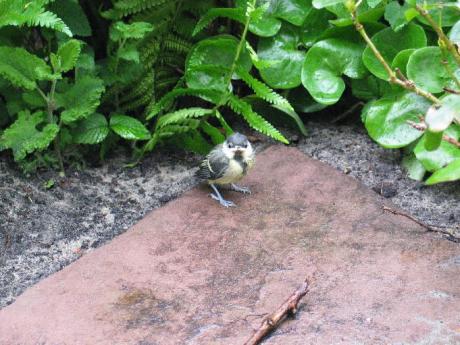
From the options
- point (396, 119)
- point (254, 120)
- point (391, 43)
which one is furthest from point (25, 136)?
point (391, 43)

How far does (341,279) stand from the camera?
336cm

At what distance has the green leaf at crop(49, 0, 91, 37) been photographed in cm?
421

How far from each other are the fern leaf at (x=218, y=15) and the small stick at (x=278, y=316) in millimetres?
1806

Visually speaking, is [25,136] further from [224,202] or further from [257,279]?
[257,279]

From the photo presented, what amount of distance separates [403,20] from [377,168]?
2.95 ft

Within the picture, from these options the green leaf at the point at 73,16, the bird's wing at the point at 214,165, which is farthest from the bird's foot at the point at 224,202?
the green leaf at the point at 73,16

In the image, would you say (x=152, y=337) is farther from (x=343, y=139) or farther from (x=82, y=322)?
(x=343, y=139)

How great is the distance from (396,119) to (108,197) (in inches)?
68.8

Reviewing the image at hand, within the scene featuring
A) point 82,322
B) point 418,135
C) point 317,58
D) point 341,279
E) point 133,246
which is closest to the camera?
point 82,322

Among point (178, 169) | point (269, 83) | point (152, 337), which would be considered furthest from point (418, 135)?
point (152, 337)

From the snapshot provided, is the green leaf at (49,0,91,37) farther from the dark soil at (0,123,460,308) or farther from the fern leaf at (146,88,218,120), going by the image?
the dark soil at (0,123,460,308)

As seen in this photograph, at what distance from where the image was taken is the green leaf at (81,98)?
407 centimetres

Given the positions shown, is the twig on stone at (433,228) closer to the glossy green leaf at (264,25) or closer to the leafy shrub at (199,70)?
the leafy shrub at (199,70)

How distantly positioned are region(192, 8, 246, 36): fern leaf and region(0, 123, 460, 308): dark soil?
2.76 feet
